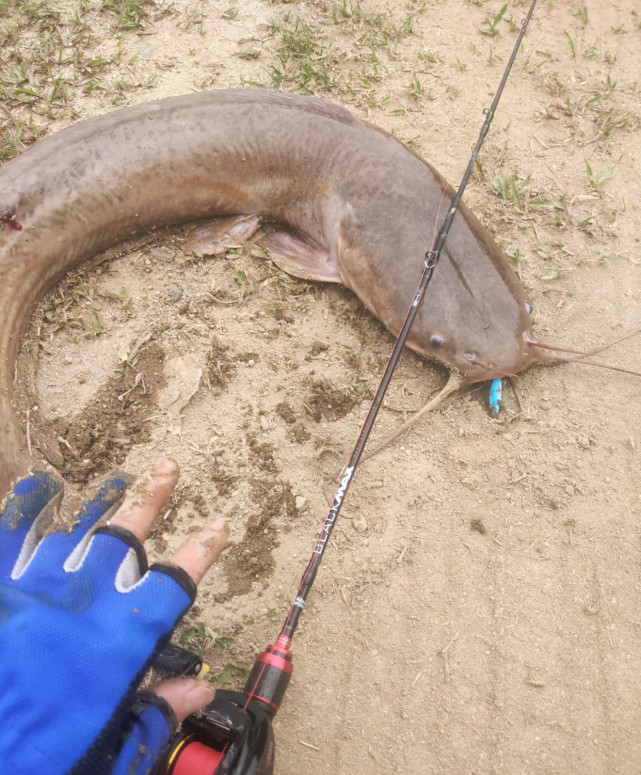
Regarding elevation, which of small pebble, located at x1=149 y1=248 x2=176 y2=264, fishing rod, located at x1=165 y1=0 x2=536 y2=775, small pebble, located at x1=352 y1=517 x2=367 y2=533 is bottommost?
small pebble, located at x1=352 y1=517 x2=367 y2=533

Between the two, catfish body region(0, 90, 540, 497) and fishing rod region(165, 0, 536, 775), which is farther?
catfish body region(0, 90, 540, 497)

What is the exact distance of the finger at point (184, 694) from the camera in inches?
63.0

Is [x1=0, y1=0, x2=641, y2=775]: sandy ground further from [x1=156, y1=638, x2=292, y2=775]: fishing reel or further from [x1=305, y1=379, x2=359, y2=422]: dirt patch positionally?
[x1=156, y1=638, x2=292, y2=775]: fishing reel

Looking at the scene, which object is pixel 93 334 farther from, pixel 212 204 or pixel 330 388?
pixel 330 388

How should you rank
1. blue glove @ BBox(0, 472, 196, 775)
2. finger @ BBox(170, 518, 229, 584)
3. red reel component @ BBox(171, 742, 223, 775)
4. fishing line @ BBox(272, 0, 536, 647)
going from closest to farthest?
blue glove @ BBox(0, 472, 196, 775)
red reel component @ BBox(171, 742, 223, 775)
finger @ BBox(170, 518, 229, 584)
fishing line @ BBox(272, 0, 536, 647)

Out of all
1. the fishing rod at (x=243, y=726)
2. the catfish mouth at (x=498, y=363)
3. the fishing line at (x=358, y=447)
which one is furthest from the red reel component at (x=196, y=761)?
the catfish mouth at (x=498, y=363)

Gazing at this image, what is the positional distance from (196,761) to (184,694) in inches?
6.5

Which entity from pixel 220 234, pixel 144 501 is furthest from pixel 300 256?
pixel 144 501

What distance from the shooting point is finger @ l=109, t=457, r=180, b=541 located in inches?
68.9

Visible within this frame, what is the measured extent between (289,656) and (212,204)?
2431mm

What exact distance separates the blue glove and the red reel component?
9 centimetres

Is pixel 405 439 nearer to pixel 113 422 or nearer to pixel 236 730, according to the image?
pixel 113 422

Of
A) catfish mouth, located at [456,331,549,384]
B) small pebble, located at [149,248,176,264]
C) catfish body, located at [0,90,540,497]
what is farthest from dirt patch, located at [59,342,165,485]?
catfish mouth, located at [456,331,549,384]

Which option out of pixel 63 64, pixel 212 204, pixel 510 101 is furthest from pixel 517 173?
pixel 63 64
